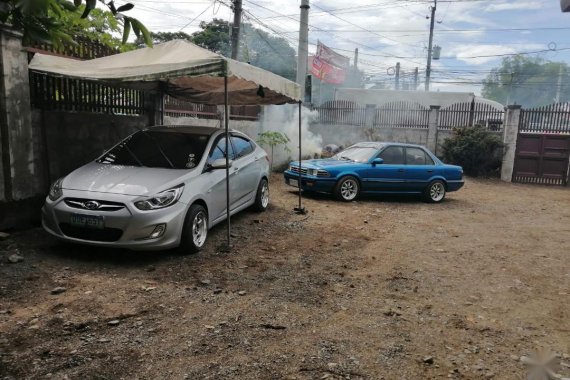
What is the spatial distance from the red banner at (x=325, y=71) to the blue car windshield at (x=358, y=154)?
61.5ft

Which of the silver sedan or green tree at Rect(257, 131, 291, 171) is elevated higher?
green tree at Rect(257, 131, 291, 171)

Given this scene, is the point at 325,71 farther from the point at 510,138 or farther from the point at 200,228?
the point at 200,228

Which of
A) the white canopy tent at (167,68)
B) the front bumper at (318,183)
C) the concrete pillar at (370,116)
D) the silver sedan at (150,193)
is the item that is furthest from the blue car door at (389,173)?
the concrete pillar at (370,116)

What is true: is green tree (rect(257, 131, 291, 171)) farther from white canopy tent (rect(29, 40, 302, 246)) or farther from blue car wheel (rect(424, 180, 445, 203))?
white canopy tent (rect(29, 40, 302, 246))

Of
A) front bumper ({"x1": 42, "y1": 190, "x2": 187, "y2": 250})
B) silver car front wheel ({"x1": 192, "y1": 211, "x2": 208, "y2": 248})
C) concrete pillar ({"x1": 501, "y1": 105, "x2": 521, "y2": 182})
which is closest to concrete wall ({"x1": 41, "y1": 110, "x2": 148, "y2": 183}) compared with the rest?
front bumper ({"x1": 42, "y1": 190, "x2": 187, "y2": 250})

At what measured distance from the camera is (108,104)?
7.55 m

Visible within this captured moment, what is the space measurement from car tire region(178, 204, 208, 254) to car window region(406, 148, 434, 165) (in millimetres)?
6213

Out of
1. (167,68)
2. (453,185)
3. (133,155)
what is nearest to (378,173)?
(453,185)

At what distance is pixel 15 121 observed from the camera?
5629 millimetres

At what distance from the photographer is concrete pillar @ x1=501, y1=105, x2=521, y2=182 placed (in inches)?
623

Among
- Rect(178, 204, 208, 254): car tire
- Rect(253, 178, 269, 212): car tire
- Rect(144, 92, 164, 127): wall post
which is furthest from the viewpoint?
Rect(144, 92, 164, 127): wall post

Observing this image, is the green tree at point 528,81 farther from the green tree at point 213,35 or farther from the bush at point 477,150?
the bush at point 477,150

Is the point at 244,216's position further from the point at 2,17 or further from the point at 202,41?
the point at 202,41

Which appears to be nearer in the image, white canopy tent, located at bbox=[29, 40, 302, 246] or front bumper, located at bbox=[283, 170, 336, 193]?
white canopy tent, located at bbox=[29, 40, 302, 246]
